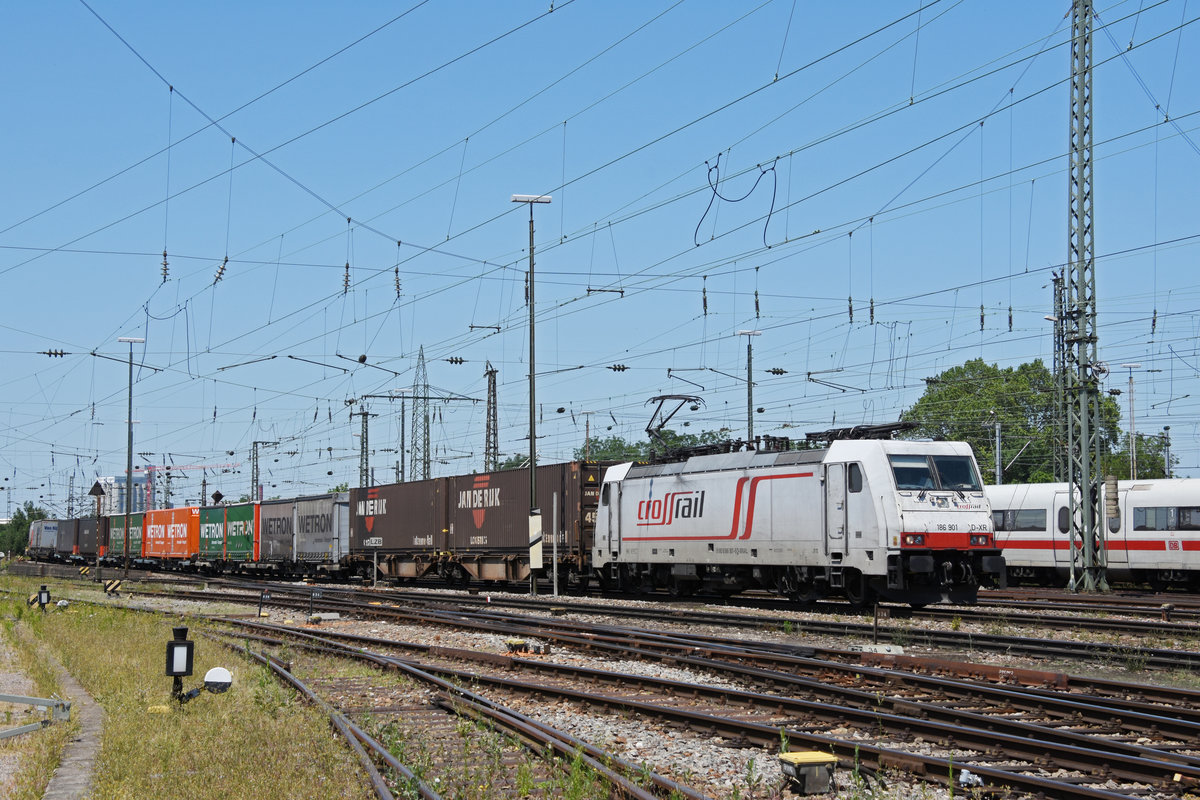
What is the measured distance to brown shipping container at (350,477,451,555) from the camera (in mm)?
36469

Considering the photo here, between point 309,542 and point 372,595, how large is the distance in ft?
55.2

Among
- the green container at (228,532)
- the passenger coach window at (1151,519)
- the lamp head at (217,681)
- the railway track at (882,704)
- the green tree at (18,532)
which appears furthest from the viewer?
the green tree at (18,532)

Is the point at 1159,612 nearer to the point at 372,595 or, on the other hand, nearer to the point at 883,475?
the point at 883,475

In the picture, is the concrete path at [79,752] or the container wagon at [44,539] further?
the container wagon at [44,539]

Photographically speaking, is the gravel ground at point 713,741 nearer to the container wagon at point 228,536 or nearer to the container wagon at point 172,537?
the container wagon at point 228,536

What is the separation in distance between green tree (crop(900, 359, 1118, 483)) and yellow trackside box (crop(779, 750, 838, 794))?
61.0 meters

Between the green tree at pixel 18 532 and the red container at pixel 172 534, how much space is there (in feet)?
204

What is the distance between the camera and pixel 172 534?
60.5 meters

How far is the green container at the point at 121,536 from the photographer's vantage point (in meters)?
65.9

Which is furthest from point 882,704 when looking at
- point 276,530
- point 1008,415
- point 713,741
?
point 1008,415

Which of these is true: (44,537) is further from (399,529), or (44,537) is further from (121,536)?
(399,529)

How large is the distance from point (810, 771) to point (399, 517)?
3214 centimetres

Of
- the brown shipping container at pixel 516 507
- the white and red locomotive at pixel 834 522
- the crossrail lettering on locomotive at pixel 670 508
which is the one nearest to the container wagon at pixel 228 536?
the brown shipping container at pixel 516 507

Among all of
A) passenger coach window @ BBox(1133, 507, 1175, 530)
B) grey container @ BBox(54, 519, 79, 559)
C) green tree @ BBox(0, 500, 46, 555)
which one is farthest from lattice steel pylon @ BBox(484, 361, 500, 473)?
green tree @ BBox(0, 500, 46, 555)
